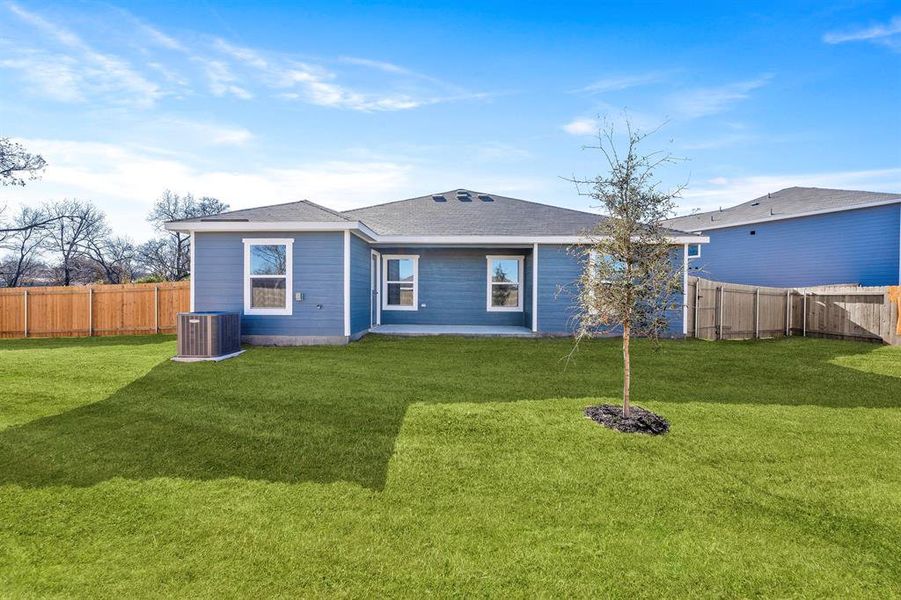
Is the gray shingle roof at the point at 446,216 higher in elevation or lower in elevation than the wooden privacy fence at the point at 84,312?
higher

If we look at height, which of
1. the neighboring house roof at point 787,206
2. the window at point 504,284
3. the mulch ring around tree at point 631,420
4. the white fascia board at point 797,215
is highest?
the neighboring house roof at point 787,206

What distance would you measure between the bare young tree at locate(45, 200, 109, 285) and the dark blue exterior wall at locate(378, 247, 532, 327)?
84.9 ft

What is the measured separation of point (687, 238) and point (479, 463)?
9.91 m

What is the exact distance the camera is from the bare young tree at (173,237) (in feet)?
93.8

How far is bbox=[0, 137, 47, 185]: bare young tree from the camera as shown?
17.7m

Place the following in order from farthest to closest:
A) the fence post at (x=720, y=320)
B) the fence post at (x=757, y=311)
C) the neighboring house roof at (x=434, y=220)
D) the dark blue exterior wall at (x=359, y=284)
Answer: the fence post at (x=757, y=311), the fence post at (x=720, y=320), the dark blue exterior wall at (x=359, y=284), the neighboring house roof at (x=434, y=220)

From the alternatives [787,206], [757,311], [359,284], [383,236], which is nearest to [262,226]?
[359,284]

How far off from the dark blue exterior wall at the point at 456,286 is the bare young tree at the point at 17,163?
17.5 metres

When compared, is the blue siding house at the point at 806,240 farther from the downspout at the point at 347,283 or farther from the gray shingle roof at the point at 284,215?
the gray shingle roof at the point at 284,215

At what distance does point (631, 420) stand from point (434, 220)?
977 centimetres

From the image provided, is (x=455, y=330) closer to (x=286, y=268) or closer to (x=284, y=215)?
(x=286, y=268)

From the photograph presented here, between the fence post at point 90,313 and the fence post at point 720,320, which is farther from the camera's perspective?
the fence post at point 90,313

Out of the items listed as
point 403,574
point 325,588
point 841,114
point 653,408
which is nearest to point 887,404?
point 653,408

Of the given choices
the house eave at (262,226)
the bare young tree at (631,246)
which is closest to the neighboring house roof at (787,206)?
the bare young tree at (631,246)
